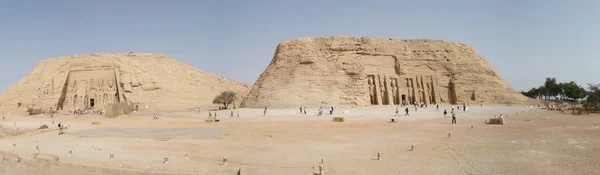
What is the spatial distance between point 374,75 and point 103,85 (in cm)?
3574

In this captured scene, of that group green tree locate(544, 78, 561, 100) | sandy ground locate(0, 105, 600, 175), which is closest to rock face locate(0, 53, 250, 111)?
sandy ground locate(0, 105, 600, 175)

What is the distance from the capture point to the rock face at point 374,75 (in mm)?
41944

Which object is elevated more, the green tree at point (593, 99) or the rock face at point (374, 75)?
the rock face at point (374, 75)

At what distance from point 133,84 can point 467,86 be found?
4195cm

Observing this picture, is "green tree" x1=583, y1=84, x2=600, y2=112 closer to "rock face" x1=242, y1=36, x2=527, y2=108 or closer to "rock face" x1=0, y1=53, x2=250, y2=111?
"rock face" x1=242, y1=36, x2=527, y2=108

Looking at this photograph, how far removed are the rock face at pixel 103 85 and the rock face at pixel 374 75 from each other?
1548 cm

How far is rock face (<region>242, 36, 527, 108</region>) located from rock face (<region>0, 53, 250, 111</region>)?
15477 millimetres

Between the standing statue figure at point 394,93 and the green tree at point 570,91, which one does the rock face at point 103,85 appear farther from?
the green tree at point 570,91

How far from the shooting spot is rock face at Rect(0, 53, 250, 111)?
173 feet

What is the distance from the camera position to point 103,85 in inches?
2101

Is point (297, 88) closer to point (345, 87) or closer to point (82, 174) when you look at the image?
point (345, 87)

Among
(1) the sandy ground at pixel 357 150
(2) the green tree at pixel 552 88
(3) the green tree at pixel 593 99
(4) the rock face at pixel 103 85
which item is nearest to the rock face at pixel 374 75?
(3) the green tree at pixel 593 99

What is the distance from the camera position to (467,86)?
4619 cm

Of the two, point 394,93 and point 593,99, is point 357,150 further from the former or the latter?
point 394,93
